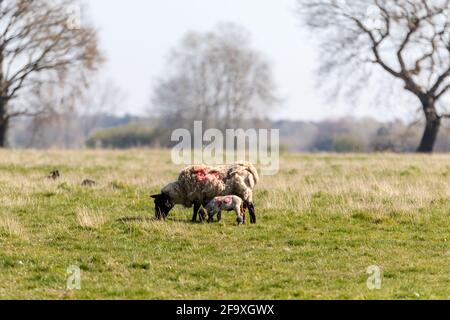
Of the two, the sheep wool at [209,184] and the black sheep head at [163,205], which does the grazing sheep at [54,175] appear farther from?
the sheep wool at [209,184]

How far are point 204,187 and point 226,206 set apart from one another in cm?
74

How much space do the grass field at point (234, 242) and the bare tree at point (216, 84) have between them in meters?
52.8

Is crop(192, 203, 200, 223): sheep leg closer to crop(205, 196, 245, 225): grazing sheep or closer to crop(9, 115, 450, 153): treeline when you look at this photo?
crop(205, 196, 245, 225): grazing sheep

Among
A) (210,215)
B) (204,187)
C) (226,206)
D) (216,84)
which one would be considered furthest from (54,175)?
(216,84)

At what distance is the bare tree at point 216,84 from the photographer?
2876 inches

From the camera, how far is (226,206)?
48.6 feet

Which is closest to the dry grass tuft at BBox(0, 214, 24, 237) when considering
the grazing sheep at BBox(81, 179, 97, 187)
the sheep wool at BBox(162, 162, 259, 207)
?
the sheep wool at BBox(162, 162, 259, 207)

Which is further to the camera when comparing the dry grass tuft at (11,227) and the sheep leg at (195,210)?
the sheep leg at (195,210)

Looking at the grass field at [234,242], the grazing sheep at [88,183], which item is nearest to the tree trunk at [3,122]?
the grass field at [234,242]

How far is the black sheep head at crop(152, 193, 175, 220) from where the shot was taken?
50.4ft

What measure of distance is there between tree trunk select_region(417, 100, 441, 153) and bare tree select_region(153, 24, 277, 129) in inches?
1300

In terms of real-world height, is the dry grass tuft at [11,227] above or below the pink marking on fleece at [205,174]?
below

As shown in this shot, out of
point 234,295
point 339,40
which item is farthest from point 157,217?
point 339,40

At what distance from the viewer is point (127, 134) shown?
72000mm
